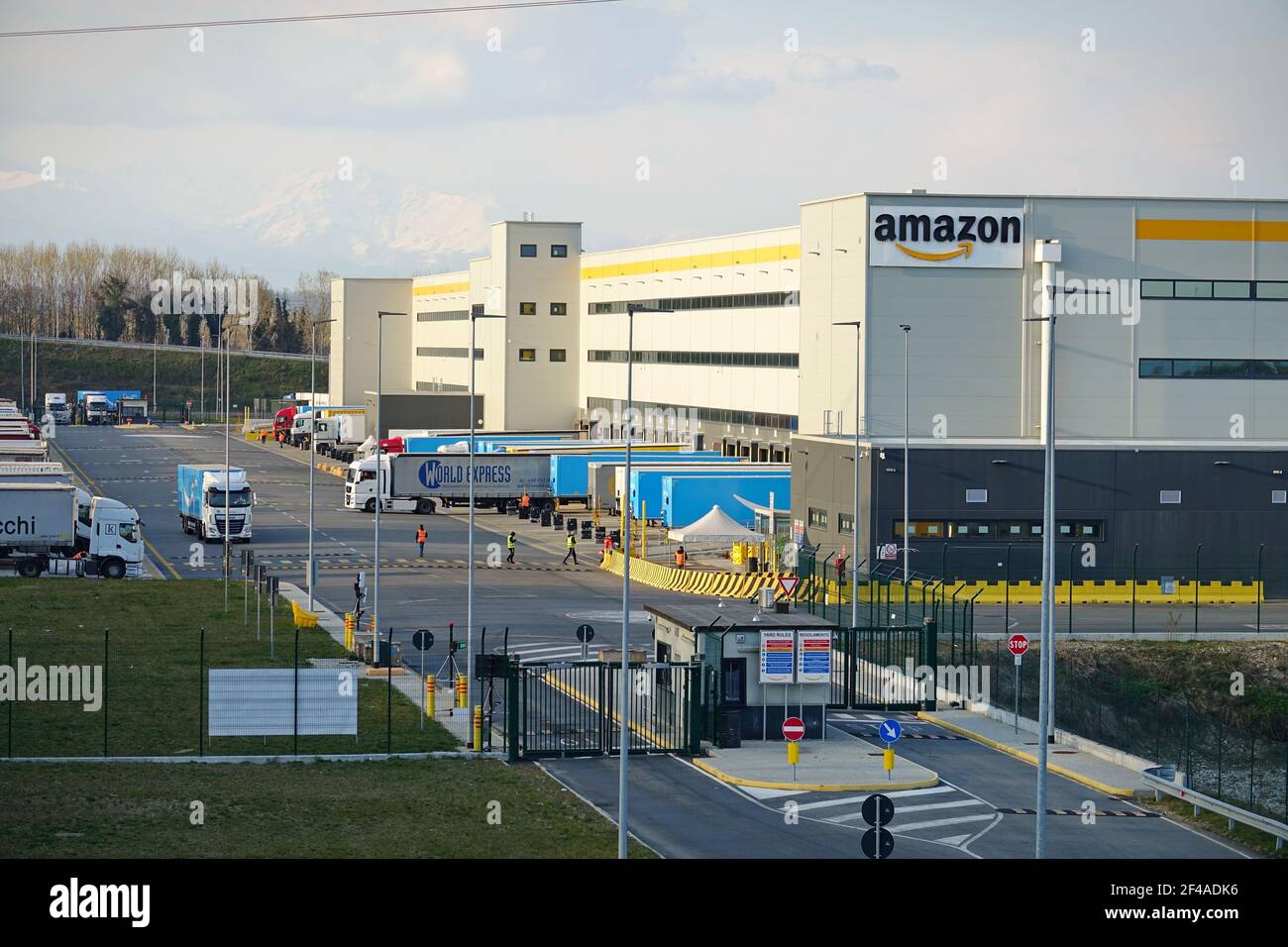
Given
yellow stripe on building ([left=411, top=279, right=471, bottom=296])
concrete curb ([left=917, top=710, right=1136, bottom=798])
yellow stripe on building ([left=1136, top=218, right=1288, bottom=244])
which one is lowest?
concrete curb ([left=917, top=710, right=1136, bottom=798])

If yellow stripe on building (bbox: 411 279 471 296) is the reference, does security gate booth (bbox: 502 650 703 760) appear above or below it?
below

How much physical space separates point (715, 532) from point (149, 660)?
24356 millimetres

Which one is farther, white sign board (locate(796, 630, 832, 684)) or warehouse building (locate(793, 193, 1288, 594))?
warehouse building (locate(793, 193, 1288, 594))

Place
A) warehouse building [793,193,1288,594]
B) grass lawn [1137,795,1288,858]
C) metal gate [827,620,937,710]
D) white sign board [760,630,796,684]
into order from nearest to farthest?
1. grass lawn [1137,795,1288,858]
2. white sign board [760,630,796,684]
3. metal gate [827,620,937,710]
4. warehouse building [793,193,1288,594]

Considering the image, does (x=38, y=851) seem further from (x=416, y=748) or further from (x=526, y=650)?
(x=526, y=650)

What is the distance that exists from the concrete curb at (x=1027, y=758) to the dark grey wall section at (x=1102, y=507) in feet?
68.0

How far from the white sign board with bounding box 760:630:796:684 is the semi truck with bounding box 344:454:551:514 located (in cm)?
4729

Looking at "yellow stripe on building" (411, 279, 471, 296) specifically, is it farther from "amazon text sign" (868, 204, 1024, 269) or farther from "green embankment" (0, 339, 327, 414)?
"amazon text sign" (868, 204, 1024, 269)

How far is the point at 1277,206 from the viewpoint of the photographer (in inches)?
2320

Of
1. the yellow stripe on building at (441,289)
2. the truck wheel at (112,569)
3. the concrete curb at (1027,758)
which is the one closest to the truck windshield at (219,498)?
the truck wheel at (112,569)

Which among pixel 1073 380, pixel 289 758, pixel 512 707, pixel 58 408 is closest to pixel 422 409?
pixel 58 408

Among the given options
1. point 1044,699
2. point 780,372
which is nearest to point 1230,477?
point 780,372

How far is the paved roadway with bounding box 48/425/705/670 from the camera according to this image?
45.5 m

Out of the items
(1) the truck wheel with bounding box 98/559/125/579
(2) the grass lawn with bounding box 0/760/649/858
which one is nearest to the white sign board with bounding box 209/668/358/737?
(2) the grass lawn with bounding box 0/760/649/858
